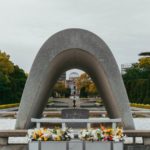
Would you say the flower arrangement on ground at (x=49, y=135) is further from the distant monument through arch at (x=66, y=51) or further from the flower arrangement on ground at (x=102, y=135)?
the distant monument through arch at (x=66, y=51)

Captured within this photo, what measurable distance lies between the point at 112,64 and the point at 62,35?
189 cm

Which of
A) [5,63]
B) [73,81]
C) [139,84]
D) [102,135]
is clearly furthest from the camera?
[73,81]

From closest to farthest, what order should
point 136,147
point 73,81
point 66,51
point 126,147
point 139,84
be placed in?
point 136,147 < point 126,147 < point 66,51 < point 139,84 < point 73,81

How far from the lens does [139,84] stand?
5306cm

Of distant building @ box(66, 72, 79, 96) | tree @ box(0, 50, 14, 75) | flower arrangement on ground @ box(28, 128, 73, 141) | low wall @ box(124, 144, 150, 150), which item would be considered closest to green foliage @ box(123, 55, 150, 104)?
tree @ box(0, 50, 14, 75)

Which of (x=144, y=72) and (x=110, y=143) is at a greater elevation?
(x=144, y=72)

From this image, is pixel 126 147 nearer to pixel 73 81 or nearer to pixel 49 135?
pixel 49 135

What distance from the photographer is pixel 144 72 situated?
69438 mm

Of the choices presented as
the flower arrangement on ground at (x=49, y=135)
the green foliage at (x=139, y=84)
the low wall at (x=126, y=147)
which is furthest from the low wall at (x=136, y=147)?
the green foliage at (x=139, y=84)

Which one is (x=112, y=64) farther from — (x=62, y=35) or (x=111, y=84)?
(x=62, y=35)

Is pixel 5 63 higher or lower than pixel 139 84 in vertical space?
higher

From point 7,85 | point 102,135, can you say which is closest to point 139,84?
point 7,85

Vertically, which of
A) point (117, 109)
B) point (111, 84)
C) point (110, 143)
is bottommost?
point (110, 143)

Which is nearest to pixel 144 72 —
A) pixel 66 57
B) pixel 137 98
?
pixel 137 98
